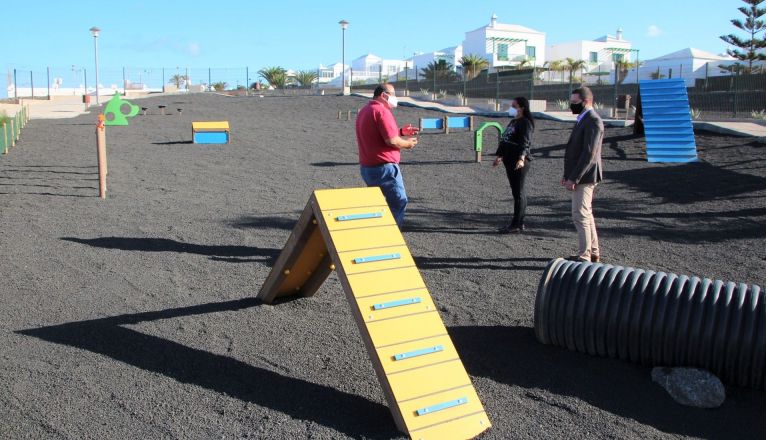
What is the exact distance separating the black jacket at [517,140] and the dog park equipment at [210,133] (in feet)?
43.7

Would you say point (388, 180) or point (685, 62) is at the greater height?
point (685, 62)

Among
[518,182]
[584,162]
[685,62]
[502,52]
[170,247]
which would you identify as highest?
[502,52]

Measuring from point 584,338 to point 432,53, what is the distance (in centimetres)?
7478

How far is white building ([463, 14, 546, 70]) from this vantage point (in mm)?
66125

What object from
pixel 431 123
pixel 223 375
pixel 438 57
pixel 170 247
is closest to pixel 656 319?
pixel 223 375

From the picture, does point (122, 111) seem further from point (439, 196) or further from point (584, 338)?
point (584, 338)

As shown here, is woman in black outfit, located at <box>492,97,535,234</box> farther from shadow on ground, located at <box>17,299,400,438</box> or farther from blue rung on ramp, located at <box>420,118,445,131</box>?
blue rung on ramp, located at <box>420,118,445,131</box>

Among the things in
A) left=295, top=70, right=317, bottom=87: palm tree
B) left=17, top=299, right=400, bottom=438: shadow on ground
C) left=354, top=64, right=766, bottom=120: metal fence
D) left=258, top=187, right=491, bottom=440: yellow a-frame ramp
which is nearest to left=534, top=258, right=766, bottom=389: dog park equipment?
left=258, top=187, right=491, bottom=440: yellow a-frame ramp

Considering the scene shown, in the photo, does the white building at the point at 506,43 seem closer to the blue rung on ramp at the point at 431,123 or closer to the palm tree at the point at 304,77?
the palm tree at the point at 304,77

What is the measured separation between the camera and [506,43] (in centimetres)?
6769

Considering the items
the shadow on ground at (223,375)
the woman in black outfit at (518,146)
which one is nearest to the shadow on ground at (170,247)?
the shadow on ground at (223,375)

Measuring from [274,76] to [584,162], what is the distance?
60027mm

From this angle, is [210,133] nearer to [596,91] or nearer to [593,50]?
[596,91]

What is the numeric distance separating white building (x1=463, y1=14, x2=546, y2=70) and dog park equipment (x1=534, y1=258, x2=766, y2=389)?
2425 inches
